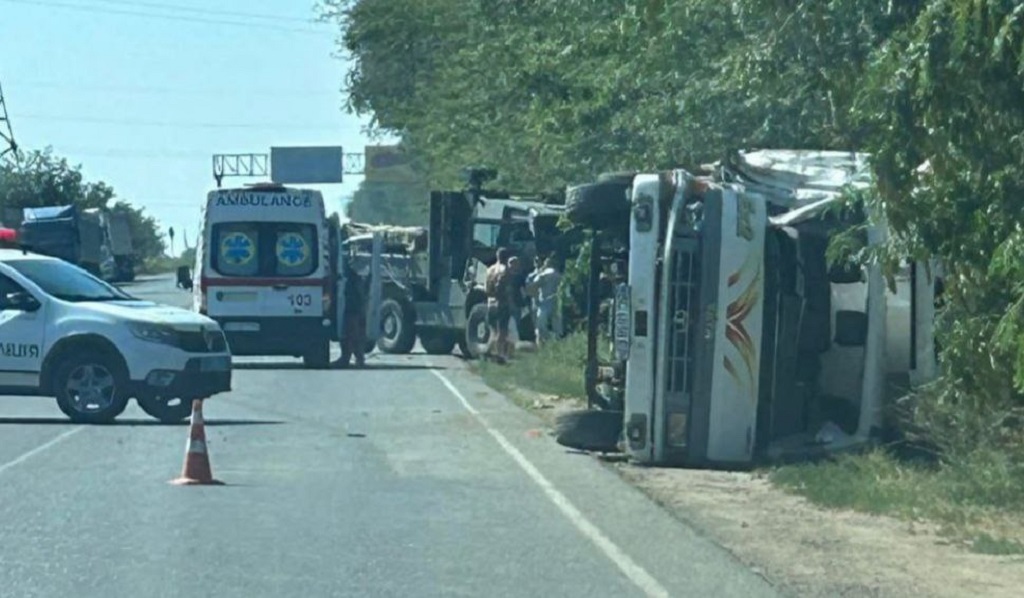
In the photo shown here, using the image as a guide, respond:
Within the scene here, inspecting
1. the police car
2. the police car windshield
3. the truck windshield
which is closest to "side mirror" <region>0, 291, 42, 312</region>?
the police car

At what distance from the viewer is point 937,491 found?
15.5 meters

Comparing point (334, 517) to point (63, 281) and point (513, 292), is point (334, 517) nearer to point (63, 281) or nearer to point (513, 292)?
point (63, 281)

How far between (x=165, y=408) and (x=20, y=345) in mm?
1676

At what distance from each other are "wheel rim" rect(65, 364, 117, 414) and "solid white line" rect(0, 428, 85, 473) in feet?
2.24

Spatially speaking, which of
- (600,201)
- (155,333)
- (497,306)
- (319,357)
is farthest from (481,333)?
(600,201)

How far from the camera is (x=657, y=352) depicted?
17719 mm

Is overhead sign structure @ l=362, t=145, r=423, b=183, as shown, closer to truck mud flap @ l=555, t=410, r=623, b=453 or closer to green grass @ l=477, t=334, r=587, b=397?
green grass @ l=477, t=334, r=587, b=397

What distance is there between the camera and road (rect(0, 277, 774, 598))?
11422 millimetres

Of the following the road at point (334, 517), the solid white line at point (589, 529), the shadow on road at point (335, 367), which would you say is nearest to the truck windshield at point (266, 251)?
the shadow on road at point (335, 367)

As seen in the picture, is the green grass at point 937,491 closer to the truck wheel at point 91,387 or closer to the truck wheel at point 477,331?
the truck wheel at point 91,387

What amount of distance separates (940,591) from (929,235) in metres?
2.72

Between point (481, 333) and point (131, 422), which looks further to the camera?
point (481, 333)

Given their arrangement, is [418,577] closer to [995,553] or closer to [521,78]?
[995,553]

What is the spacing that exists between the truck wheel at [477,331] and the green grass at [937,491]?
1853cm
